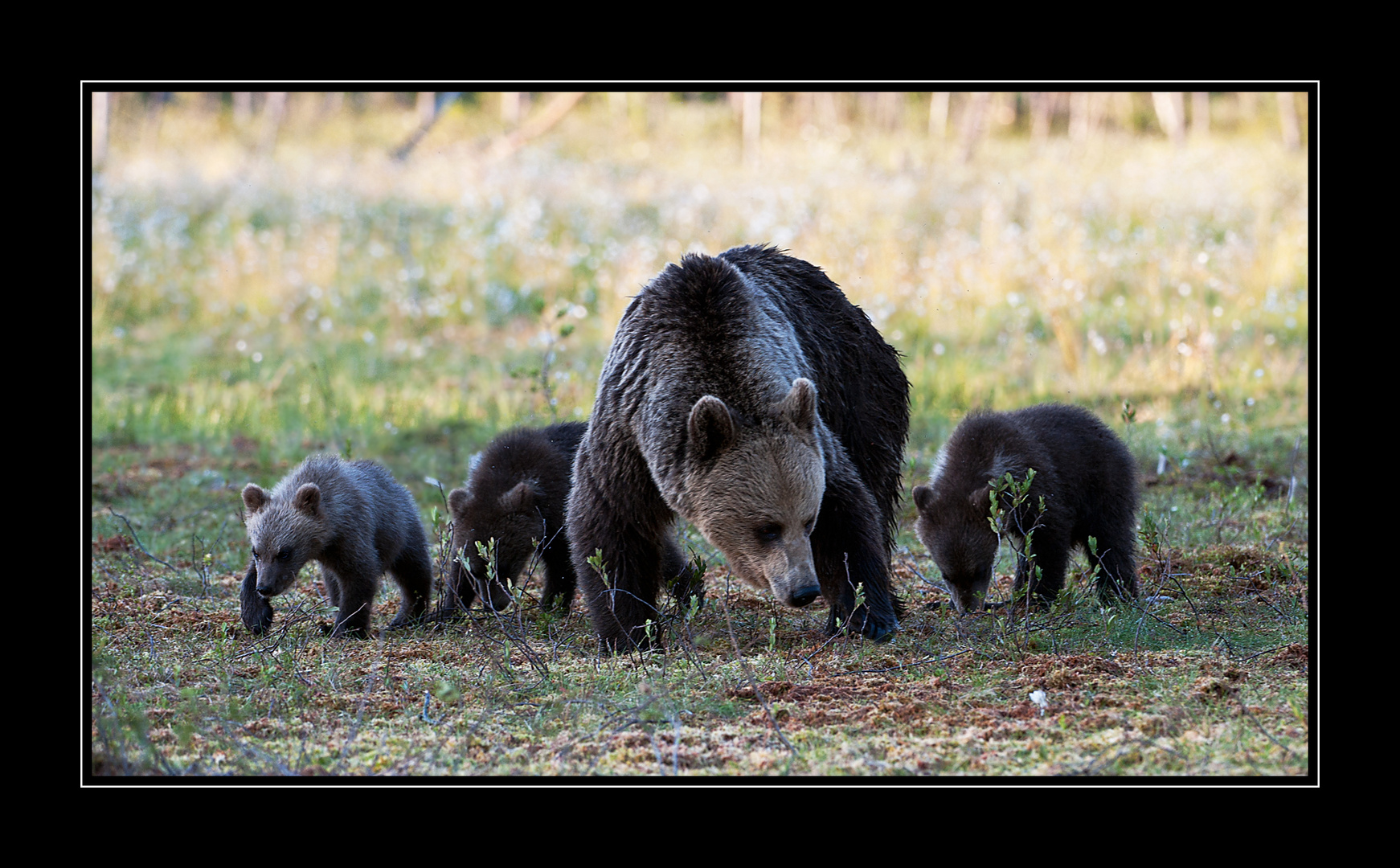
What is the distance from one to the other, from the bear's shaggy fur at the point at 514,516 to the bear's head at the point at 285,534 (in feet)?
2.51

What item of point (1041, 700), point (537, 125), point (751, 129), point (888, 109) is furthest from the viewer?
point (888, 109)

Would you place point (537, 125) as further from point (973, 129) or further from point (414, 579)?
point (414, 579)

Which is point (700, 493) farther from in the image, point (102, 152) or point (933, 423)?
point (102, 152)

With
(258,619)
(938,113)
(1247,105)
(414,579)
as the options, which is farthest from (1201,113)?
→ (258,619)

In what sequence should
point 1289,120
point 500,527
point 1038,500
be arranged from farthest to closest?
1. point 1289,120
2. point 500,527
3. point 1038,500

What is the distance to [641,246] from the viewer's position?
16.6 m

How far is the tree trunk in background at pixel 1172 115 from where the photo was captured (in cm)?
2444

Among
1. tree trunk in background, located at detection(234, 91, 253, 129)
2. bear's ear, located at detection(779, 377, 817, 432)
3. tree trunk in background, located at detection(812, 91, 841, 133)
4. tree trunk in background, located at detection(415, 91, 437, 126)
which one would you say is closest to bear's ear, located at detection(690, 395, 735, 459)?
bear's ear, located at detection(779, 377, 817, 432)

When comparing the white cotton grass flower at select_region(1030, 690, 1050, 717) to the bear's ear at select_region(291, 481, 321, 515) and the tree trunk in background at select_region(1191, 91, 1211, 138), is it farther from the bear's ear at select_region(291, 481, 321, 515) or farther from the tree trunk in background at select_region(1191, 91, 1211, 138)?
the tree trunk in background at select_region(1191, 91, 1211, 138)

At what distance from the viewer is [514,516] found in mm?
7363

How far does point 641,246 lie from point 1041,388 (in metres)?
6.21

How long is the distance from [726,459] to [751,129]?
21.8 metres

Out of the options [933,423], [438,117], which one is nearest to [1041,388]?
[933,423]

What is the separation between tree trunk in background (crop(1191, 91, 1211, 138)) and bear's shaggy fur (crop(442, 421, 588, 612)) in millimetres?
25933
